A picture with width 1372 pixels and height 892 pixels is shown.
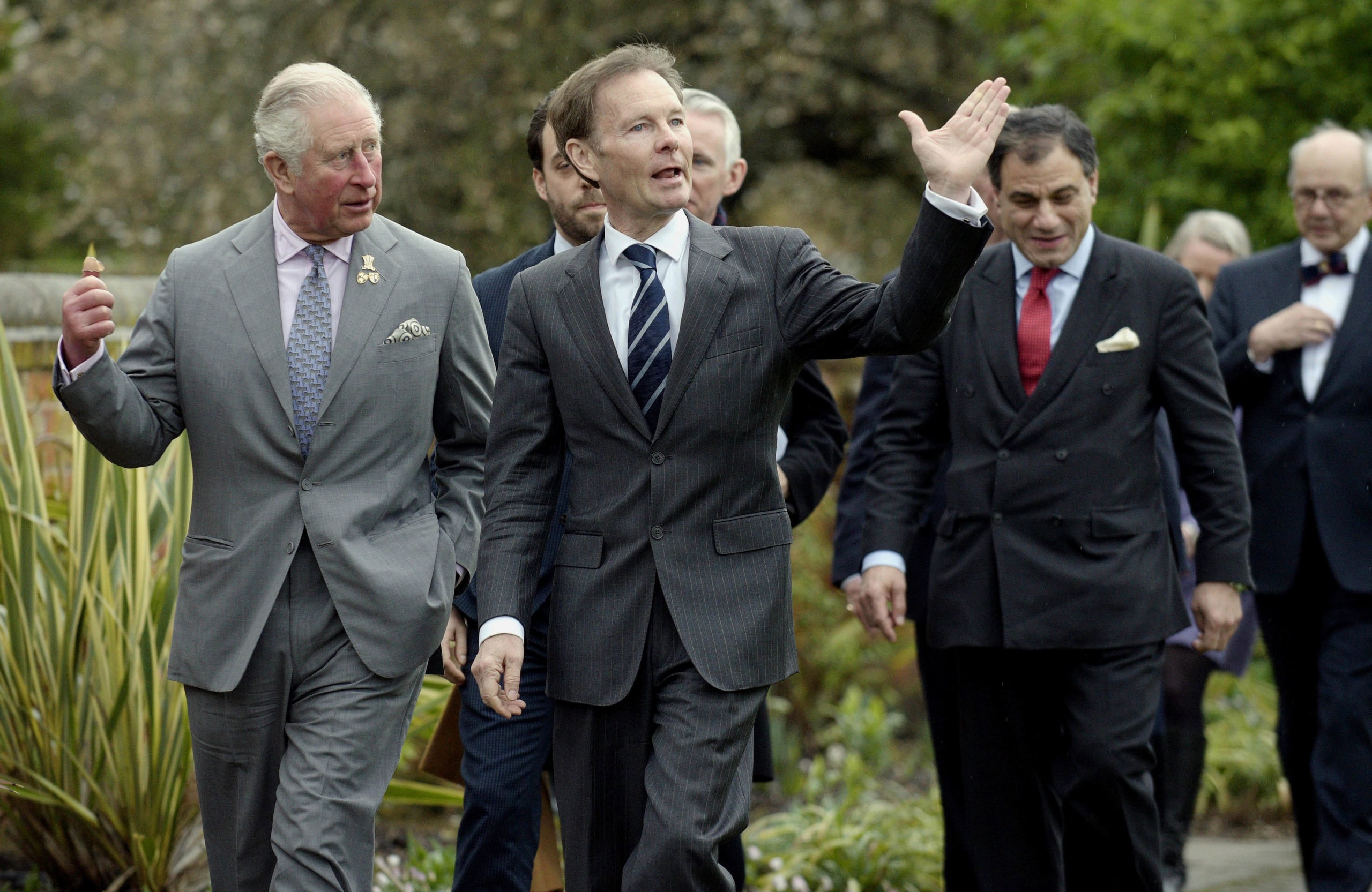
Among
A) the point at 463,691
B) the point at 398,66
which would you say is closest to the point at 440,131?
the point at 398,66

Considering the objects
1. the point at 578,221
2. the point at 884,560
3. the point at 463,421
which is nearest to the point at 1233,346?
the point at 884,560

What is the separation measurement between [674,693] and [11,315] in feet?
12.3

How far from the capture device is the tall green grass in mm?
5105

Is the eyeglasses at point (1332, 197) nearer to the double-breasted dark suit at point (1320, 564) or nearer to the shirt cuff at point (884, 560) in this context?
the double-breasted dark suit at point (1320, 564)

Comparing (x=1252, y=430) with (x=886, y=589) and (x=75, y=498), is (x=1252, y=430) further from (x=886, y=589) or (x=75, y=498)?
(x=75, y=498)

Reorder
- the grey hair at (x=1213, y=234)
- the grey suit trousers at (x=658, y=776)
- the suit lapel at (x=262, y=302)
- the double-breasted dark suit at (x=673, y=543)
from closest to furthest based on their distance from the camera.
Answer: the grey suit trousers at (x=658, y=776), the double-breasted dark suit at (x=673, y=543), the suit lapel at (x=262, y=302), the grey hair at (x=1213, y=234)

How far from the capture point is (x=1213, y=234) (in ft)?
24.6

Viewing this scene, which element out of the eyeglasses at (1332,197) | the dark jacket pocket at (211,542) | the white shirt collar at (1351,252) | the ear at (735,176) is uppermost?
the eyeglasses at (1332,197)

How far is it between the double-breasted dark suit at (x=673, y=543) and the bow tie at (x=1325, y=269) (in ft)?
9.87

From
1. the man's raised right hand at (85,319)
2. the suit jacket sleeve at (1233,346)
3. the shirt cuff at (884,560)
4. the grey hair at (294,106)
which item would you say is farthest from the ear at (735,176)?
the man's raised right hand at (85,319)

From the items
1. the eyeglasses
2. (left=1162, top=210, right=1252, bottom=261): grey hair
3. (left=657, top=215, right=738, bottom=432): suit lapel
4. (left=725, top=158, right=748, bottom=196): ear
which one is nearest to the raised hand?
(left=657, top=215, right=738, bottom=432): suit lapel

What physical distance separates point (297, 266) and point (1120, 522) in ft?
7.52

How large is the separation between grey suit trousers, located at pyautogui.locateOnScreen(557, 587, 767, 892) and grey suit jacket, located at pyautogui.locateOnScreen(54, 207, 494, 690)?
1.74 feet

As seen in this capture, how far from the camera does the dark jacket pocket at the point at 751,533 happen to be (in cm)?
373
